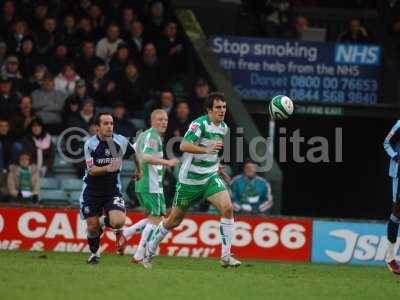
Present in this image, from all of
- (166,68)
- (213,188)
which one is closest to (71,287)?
(213,188)

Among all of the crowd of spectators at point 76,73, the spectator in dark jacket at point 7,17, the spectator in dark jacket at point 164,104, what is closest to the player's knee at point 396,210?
the crowd of spectators at point 76,73

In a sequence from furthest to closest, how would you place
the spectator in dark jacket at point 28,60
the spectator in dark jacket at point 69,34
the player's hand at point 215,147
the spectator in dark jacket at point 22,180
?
the spectator in dark jacket at point 69,34 < the spectator in dark jacket at point 28,60 < the spectator in dark jacket at point 22,180 < the player's hand at point 215,147

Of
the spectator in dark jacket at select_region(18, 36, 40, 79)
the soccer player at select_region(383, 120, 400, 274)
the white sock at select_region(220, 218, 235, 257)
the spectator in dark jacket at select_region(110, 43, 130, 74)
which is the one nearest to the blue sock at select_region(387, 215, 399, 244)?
the soccer player at select_region(383, 120, 400, 274)

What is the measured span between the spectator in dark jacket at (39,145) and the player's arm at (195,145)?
19.6 ft

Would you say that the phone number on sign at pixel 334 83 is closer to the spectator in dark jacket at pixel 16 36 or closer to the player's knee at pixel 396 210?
the spectator in dark jacket at pixel 16 36

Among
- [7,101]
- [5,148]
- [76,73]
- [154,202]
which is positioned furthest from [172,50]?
[154,202]

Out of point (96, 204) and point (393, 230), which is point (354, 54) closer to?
point (393, 230)

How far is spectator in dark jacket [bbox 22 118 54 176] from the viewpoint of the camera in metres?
18.2

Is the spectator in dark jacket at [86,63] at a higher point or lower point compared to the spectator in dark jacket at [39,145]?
higher

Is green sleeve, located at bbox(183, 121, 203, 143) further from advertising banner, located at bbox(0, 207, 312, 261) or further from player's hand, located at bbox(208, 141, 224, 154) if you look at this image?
advertising banner, located at bbox(0, 207, 312, 261)

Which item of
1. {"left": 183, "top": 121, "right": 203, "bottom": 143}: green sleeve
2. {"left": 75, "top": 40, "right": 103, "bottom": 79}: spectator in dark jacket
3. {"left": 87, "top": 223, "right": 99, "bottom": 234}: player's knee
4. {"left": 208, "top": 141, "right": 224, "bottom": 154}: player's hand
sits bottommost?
{"left": 87, "top": 223, "right": 99, "bottom": 234}: player's knee

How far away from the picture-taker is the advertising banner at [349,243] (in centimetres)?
1750

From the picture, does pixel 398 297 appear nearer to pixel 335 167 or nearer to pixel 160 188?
pixel 160 188

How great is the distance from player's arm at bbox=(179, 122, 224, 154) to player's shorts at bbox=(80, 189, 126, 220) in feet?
3.92
